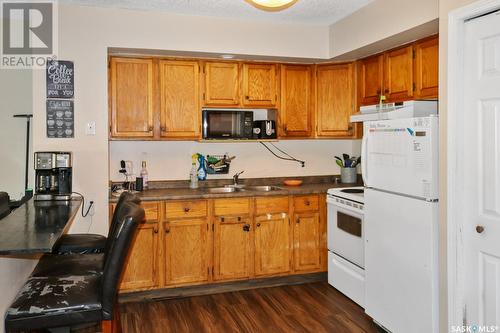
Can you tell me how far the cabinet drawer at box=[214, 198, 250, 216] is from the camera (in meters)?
3.86

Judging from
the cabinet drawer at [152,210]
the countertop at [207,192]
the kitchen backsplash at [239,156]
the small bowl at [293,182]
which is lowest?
the cabinet drawer at [152,210]

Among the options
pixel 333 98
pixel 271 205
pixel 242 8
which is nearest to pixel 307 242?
pixel 271 205

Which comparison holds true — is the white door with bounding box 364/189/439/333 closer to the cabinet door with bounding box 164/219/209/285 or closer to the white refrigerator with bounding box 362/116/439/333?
the white refrigerator with bounding box 362/116/439/333

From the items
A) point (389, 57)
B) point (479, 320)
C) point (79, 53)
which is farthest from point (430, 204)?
point (79, 53)

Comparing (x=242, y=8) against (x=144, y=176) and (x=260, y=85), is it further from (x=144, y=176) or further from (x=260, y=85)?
(x=144, y=176)

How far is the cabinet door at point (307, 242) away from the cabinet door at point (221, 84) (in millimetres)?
1300

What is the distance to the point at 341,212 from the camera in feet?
12.4

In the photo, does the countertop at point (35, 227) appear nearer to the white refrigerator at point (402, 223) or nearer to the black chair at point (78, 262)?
the black chair at point (78, 262)

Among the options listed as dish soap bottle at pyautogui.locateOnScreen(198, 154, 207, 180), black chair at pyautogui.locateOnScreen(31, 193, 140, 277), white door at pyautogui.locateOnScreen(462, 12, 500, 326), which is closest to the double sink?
dish soap bottle at pyautogui.locateOnScreen(198, 154, 207, 180)

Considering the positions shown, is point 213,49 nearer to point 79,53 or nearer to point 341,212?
point 79,53

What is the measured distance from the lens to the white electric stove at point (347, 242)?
3.46m

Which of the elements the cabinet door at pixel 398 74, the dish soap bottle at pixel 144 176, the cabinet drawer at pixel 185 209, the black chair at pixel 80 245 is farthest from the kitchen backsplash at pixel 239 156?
the black chair at pixel 80 245

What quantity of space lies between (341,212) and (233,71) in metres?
1.68

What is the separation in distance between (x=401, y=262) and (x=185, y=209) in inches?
72.8
